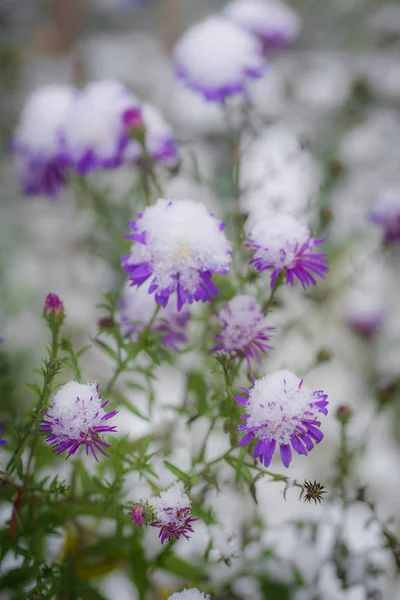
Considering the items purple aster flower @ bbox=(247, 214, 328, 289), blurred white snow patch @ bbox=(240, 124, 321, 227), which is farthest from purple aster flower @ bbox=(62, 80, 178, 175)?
blurred white snow patch @ bbox=(240, 124, 321, 227)

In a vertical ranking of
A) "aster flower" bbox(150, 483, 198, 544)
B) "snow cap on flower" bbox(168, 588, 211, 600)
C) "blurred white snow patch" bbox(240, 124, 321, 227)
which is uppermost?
"blurred white snow patch" bbox(240, 124, 321, 227)

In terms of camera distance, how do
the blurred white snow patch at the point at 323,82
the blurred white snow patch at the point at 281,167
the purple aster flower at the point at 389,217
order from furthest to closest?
the blurred white snow patch at the point at 323,82, the blurred white snow patch at the point at 281,167, the purple aster flower at the point at 389,217

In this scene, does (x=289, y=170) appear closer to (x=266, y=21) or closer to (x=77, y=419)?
(x=266, y=21)

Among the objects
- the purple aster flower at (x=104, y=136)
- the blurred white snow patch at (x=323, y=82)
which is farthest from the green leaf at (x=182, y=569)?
the blurred white snow patch at (x=323, y=82)

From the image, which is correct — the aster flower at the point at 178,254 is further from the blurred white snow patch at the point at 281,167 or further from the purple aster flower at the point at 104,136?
the blurred white snow patch at the point at 281,167

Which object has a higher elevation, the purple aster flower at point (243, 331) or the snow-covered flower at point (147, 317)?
the snow-covered flower at point (147, 317)

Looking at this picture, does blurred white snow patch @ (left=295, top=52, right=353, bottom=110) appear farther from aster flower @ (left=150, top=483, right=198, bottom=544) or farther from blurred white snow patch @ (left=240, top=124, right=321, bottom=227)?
aster flower @ (left=150, top=483, right=198, bottom=544)
